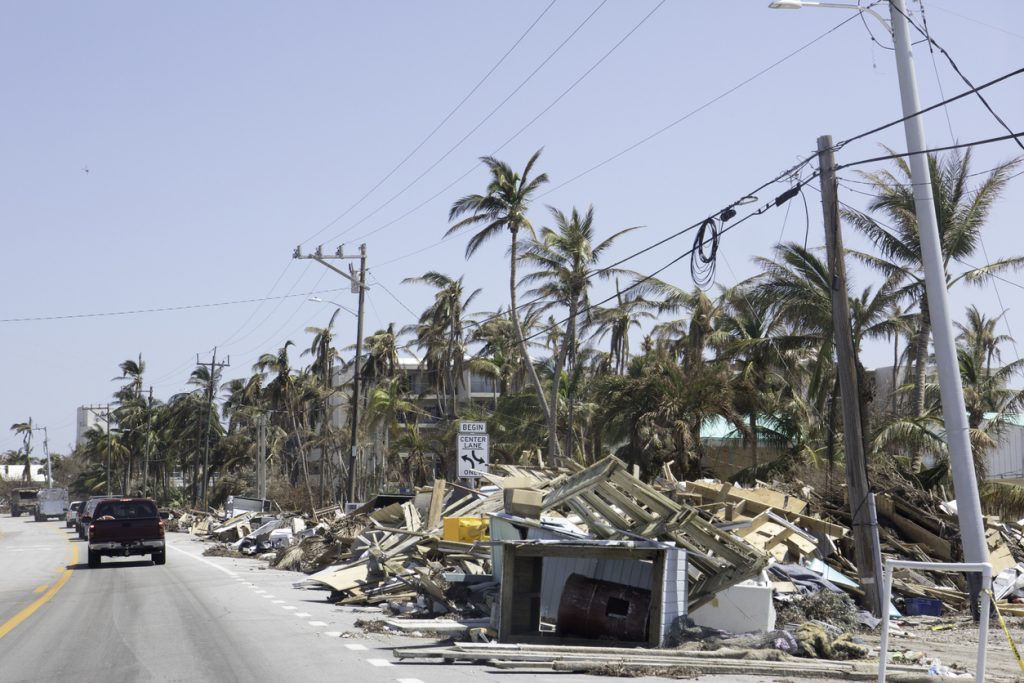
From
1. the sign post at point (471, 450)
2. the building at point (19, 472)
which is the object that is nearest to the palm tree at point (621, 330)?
the sign post at point (471, 450)

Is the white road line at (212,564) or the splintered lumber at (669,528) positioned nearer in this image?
the splintered lumber at (669,528)

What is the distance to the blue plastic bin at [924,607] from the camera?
1705 centimetres

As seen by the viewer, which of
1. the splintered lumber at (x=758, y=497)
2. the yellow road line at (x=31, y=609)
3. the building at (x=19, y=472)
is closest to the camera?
the yellow road line at (x=31, y=609)

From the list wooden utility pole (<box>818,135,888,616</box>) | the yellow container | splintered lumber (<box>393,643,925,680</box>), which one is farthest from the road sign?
splintered lumber (<box>393,643,925,680</box>)

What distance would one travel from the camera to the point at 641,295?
5234 cm

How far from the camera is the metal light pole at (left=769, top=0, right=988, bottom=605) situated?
16031mm

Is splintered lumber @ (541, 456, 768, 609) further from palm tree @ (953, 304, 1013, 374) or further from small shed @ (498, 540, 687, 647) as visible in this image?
palm tree @ (953, 304, 1013, 374)

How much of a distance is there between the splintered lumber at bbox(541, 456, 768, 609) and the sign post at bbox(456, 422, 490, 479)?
774cm

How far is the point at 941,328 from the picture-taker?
1638cm

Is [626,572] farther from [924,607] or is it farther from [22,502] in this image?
[22,502]

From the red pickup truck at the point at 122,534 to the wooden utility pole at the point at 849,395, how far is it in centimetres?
1951

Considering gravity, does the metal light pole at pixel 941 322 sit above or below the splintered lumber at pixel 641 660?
above

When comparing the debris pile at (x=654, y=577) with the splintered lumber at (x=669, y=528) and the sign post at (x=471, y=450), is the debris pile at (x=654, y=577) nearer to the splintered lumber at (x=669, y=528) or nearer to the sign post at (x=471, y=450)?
the splintered lumber at (x=669, y=528)

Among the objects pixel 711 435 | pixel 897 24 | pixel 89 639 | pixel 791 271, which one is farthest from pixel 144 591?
pixel 711 435
